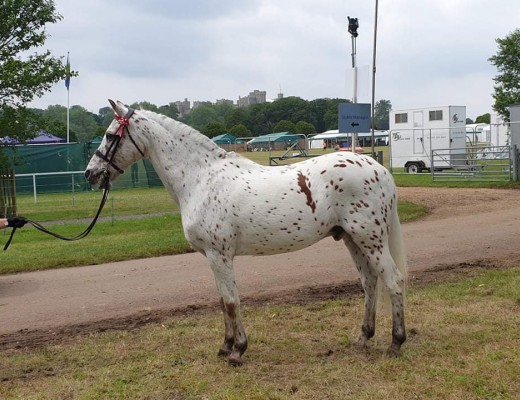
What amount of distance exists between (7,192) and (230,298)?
46.1ft

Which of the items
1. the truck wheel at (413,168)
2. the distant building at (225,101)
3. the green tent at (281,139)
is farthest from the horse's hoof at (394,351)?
the distant building at (225,101)

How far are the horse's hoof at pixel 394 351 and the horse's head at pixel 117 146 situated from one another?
116 inches

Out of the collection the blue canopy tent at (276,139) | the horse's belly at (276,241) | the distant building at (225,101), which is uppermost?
the distant building at (225,101)

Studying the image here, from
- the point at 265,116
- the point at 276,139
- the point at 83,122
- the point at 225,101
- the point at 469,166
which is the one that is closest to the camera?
the point at 469,166

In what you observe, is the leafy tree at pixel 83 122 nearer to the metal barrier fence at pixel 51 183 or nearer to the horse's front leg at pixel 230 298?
the metal barrier fence at pixel 51 183

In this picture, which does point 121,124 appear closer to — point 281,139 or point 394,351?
point 394,351

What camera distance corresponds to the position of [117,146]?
18.5 ft

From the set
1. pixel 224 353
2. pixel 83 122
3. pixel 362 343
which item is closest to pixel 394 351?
pixel 362 343

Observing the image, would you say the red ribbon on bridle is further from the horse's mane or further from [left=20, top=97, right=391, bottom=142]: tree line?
[left=20, top=97, right=391, bottom=142]: tree line

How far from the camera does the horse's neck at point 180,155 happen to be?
5629 mm

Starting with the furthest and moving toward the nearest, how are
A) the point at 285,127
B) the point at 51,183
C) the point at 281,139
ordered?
the point at 285,127, the point at 281,139, the point at 51,183

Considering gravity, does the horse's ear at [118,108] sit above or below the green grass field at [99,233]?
above

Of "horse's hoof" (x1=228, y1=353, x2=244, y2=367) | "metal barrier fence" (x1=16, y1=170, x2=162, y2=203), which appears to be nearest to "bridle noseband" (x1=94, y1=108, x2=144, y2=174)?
"horse's hoof" (x1=228, y1=353, x2=244, y2=367)

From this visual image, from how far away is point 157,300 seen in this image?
26.8 ft
